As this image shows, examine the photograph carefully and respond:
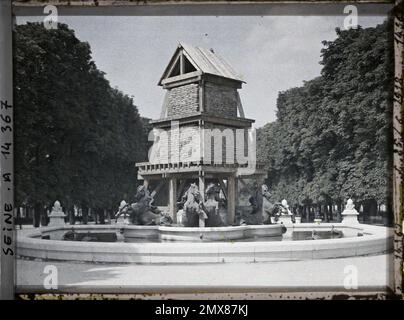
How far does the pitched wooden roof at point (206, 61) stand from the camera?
9461 mm

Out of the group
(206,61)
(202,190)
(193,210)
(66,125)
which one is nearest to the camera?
(66,125)

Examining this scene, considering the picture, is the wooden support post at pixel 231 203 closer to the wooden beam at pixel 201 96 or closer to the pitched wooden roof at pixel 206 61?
the wooden beam at pixel 201 96

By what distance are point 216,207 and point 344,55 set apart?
603cm

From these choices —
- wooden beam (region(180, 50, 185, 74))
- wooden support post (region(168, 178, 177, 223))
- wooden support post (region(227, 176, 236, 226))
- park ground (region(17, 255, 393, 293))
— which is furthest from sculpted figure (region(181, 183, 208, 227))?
park ground (region(17, 255, 393, 293))

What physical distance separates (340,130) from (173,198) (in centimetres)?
606

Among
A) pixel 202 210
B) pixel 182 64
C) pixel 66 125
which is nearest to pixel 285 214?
pixel 202 210

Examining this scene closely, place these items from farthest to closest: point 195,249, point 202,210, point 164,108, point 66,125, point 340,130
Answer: point 202,210
point 164,108
point 340,130
point 66,125
point 195,249

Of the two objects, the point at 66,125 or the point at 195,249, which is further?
the point at 66,125

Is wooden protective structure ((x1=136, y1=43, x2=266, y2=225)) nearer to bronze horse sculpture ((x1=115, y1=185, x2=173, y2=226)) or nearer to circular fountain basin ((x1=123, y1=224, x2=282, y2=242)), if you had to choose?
bronze horse sculpture ((x1=115, y1=185, x2=173, y2=226))

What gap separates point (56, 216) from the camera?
9.77 m

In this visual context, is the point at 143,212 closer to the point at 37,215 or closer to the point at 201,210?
the point at 201,210

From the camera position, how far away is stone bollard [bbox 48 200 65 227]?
9.62m

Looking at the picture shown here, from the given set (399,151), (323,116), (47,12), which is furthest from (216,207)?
(47,12)
